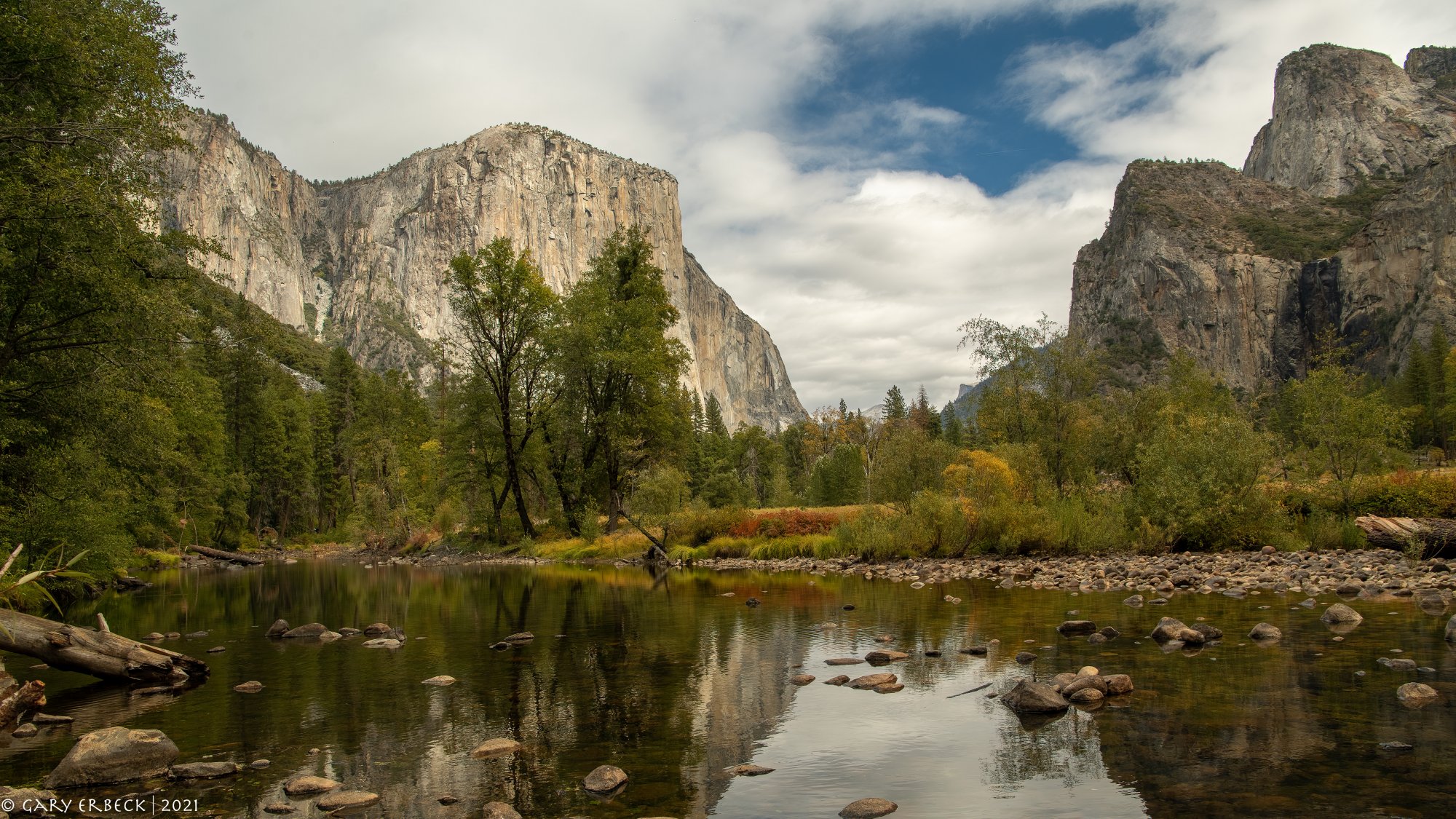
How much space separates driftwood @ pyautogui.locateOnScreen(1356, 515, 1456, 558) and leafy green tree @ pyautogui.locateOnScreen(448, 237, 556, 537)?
1299 inches

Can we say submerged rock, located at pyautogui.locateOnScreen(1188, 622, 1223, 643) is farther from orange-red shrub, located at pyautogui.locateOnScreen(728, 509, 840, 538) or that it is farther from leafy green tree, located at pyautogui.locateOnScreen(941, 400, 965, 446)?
leafy green tree, located at pyautogui.locateOnScreen(941, 400, 965, 446)

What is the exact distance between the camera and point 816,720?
777cm

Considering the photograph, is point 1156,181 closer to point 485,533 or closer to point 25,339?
point 485,533

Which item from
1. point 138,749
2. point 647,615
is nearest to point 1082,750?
point 138,749

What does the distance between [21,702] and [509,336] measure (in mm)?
32755

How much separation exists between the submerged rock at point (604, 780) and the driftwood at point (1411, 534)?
20.7 m

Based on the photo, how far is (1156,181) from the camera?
195m

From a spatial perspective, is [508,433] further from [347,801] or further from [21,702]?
[347,801]

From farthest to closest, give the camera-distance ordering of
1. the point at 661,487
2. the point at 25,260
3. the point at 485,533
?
the point at 485,533, the point at 661,487, the point at 25,260

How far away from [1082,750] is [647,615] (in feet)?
34.7

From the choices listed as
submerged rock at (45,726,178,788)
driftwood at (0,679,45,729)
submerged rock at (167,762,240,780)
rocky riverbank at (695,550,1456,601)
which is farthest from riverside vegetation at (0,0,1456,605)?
submerged rock at (167,762,240,780)

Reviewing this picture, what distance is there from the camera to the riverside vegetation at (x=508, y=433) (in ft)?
49.7

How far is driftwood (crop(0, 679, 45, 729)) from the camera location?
796 centimetres

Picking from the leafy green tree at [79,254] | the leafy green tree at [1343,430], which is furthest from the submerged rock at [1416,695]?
the leafy green tree at [1343,430]
